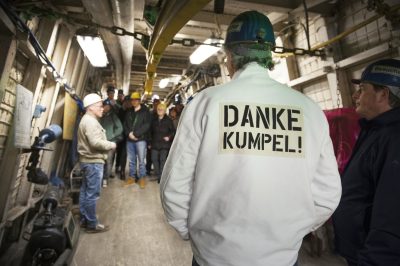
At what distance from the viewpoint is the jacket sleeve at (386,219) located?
4.71ft

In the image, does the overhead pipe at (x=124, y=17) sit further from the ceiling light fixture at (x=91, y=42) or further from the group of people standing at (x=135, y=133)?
the group of people standing at (x=135, y=133)

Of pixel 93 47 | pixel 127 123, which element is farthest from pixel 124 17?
pixel 127 123

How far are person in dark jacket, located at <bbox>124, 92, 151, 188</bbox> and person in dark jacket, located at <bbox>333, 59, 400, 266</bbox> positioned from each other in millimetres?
4850

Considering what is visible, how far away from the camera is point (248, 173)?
4.01 ft

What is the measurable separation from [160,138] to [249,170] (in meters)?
5.48

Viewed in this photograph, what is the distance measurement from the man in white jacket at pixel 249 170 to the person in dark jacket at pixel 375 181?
1.20ft

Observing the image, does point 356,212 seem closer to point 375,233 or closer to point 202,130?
point 375,233

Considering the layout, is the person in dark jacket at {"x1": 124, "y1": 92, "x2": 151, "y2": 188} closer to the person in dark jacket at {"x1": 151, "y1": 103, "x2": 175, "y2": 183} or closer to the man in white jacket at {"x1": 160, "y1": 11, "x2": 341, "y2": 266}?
the person in dark jacket at {"x1": 151, "y1": 103, "x2": 175, "y2": 183}

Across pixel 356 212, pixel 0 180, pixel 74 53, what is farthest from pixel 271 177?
pixel 74 53

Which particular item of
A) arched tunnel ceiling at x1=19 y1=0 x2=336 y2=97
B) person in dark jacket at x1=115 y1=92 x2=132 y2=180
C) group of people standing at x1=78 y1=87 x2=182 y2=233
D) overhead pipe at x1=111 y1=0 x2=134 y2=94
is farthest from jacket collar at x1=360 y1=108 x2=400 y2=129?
person in dark jacket at x1=115 y1=92 x2=132 y2=180

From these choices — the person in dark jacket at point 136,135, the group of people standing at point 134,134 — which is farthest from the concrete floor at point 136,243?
the person in dark jacket at point 136,135

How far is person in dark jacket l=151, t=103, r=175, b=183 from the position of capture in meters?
6.56

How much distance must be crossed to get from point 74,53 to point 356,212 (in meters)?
5.54

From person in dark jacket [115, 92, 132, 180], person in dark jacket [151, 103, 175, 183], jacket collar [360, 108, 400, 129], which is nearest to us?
jacket collar [360, 108, 400, 129]
